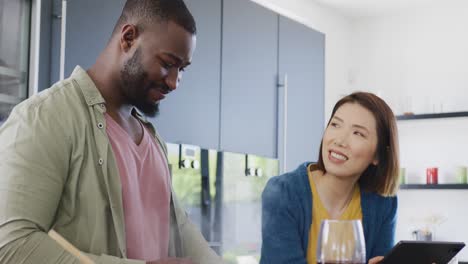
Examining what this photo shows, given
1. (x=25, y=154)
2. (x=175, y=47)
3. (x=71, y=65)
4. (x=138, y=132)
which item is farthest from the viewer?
(x=71, y=65)

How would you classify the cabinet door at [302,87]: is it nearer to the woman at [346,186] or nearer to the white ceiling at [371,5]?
the white ceiling at [371,5]

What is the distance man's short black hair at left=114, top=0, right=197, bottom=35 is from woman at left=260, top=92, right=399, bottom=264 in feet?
1.73

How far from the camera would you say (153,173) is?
1557mm

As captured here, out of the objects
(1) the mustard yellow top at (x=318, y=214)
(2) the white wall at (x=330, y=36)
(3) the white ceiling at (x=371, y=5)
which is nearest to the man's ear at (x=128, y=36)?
(1) the mustard yellow top at (x=318, y=214)

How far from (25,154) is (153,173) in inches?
14.9

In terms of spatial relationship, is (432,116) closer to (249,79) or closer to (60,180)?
(249,79)

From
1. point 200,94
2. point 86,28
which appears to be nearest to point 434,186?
point 200,94

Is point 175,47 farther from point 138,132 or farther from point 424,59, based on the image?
point 424,59

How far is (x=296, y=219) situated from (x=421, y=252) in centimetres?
41

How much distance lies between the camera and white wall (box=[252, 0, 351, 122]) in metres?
4.77

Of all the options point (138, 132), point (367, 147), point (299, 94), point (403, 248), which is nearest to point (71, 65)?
point (138, 132)

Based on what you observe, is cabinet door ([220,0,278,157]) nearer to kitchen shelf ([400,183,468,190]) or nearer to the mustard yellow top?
kitchen shelf ([400,183,468,190])

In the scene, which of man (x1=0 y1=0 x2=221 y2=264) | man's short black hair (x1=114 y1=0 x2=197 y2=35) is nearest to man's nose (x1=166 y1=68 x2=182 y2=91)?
man (x1=0 y1=0 x2=221 y2=264)

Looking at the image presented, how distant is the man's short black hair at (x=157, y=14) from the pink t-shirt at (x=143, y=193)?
25 cm
